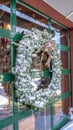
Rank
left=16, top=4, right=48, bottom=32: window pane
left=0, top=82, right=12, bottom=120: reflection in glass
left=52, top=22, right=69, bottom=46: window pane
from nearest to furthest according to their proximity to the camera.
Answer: left=0, top=82, right=12, bottom=120: reflection in glass
left=16, top=4, right=48, bottom=32: window pane
left=52, top=22, right=69, bottom=46: window pane

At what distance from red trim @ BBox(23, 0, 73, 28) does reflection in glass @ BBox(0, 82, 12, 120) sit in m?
1.46

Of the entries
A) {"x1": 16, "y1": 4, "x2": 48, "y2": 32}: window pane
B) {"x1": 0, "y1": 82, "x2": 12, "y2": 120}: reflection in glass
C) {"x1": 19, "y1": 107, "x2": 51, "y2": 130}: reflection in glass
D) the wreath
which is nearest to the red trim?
{"x1": 16, "y1": 4, "x2": 48, "y2": 32}: window pane

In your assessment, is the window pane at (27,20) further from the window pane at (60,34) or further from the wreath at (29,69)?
the window pane at (60,34)

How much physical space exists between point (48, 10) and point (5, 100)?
6.47 ft

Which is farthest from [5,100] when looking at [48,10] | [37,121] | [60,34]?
[60,34]

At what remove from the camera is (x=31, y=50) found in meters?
3.86

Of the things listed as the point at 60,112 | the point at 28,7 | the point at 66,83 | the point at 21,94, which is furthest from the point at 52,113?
the point at 28,7

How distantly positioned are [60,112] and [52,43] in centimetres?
214

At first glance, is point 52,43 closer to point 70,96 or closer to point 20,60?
point 20,60

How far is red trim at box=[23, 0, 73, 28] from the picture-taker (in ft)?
13.4

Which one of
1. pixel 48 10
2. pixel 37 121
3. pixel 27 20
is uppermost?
pixel 48 10

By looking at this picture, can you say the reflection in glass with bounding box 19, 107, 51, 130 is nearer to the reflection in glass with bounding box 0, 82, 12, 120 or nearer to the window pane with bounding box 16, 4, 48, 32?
the reflection in glass with bounding box 0, 82, 12, 120

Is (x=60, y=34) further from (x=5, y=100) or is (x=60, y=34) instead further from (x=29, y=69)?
(x=5, y=100)

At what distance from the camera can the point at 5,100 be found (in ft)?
11.9
